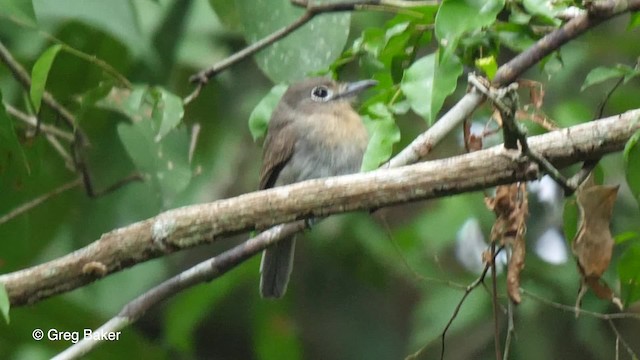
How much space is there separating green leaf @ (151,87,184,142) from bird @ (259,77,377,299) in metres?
0.95

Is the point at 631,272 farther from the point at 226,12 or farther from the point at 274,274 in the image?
the point at 226,12

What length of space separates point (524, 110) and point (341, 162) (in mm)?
1217

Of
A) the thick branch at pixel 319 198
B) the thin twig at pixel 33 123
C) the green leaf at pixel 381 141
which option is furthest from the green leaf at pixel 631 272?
the thin twig at pixel 33 123

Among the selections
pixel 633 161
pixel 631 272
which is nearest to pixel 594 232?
pixel 631 272

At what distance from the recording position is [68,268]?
3.10m

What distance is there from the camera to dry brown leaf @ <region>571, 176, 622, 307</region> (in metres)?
2.94

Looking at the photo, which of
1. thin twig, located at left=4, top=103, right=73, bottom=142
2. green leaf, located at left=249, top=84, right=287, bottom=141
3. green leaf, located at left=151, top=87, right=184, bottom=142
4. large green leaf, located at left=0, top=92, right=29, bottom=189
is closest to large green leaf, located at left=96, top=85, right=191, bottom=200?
green leaf, located at left=151, top=87, right=184, bottom=142

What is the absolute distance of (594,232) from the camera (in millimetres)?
2979

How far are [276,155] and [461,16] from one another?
1921mm

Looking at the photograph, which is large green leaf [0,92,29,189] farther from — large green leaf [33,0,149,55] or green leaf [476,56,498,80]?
green leaf [476,56,498,80]

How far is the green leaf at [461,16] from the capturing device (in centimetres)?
280

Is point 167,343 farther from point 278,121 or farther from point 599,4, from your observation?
point 599,4

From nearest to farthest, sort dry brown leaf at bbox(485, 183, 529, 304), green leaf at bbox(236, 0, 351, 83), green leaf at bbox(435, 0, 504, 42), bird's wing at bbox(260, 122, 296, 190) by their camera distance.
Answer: green leaf at bbox(435, 0, 504, 42) → dry brown leaf at bbox(485, 183, 529, 304) → green leaf at bbox(236, 0, 351, 83) → bird's wing at bbox(260, 122, 296, 190)

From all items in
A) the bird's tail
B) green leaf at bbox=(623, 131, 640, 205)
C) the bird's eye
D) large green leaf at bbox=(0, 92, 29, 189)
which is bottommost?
the bird's tail
